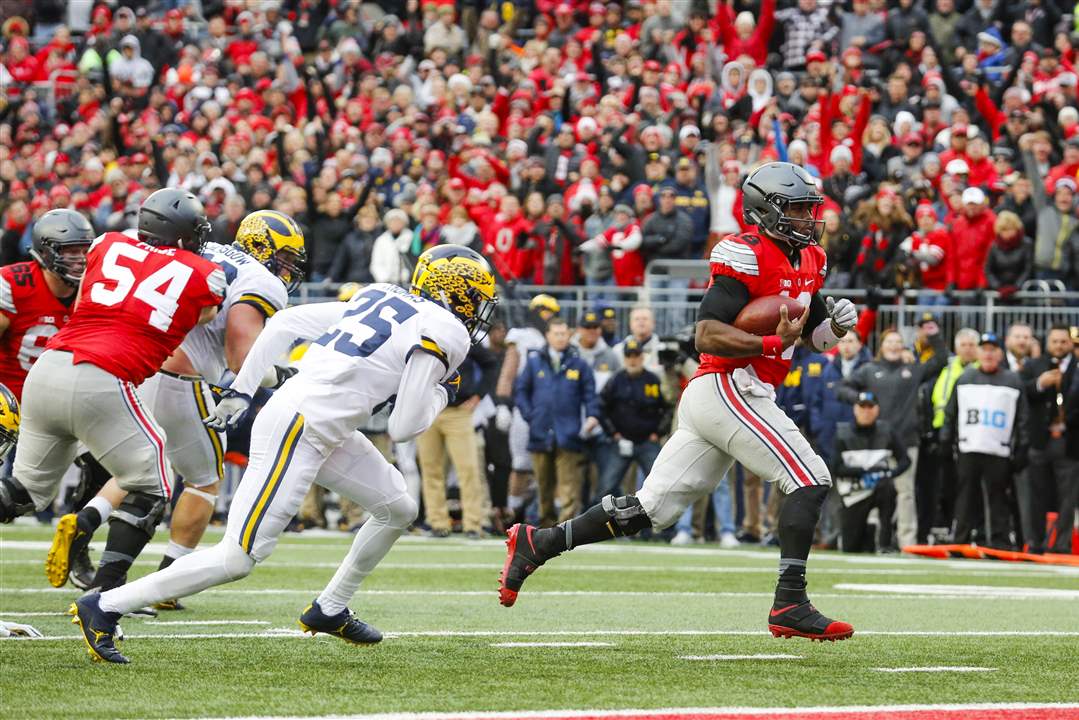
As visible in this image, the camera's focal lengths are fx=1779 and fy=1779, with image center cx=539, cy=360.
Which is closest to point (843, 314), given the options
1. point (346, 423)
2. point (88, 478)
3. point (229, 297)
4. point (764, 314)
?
point (764, 314)

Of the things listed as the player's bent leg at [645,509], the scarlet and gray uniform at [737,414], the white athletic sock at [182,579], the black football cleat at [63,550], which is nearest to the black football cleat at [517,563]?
the player's bent leg at [645,509]

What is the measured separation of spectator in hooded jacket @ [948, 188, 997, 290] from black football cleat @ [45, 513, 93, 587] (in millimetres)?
8761

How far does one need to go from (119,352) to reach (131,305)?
7.3 inches

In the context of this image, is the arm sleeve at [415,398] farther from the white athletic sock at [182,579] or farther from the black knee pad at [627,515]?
the black knee pad at [627,515]

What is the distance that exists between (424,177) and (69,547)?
10.8m

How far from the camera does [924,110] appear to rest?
1653cm

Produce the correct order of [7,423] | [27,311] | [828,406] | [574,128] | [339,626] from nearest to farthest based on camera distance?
[339,626] < [7,423] < [27,311] < [828,406] < [574,128]

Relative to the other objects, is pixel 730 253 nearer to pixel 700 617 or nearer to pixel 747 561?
pixel 700 617

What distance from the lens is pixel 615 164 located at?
55.1 ft

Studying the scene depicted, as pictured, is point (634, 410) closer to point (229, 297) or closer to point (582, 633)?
point (229, 297)

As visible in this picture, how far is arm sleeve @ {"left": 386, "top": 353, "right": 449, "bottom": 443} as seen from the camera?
6.09 m

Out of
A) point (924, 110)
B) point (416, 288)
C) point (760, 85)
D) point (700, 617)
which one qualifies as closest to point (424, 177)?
point (760, 85)

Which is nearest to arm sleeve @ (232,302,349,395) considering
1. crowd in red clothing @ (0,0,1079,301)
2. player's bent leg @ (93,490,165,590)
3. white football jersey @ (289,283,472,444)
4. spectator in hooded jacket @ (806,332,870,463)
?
white football jersey @ (289,283,472,444)

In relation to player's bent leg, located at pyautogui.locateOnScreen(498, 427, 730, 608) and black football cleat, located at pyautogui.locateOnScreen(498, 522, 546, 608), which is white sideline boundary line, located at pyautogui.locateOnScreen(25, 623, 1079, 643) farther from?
player's bent leg, located at pyautogui.locateOnScreen(498, 427, 730, 608)
